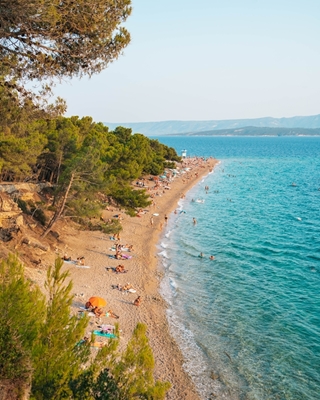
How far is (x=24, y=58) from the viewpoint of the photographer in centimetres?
977

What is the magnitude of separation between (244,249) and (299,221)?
1337 cm

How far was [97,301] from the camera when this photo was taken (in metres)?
17.6

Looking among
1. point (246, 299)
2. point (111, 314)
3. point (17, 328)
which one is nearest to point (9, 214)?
point (111, 314)

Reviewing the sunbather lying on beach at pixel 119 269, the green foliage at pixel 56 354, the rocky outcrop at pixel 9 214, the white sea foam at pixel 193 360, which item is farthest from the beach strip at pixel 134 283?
the green foliage at pixel 56 354

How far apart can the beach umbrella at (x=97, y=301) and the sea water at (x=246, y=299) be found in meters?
3.33

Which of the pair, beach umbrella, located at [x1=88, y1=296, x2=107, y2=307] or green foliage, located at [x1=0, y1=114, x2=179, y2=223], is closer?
beach umbrella, located at [x1=88, y1=296, x2=107, y2=307]

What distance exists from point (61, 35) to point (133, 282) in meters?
15.4

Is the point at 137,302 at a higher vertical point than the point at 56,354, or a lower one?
lower

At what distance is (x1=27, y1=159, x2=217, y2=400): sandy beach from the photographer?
14.6 m

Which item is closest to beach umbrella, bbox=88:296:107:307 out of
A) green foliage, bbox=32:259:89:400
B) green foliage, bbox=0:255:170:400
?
green foliage, bbox=0:255:170:400

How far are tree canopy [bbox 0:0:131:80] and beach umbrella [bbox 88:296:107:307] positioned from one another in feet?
35.7

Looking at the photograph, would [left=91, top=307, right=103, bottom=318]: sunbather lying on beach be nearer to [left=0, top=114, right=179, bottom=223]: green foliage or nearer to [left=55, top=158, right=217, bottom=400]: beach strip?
[left=55, top=158, right=217, bottom=400]: beach strip

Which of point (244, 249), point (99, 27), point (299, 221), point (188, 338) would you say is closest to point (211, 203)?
point (299, 221)

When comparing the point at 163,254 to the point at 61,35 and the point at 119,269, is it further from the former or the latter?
the point at 61,35
